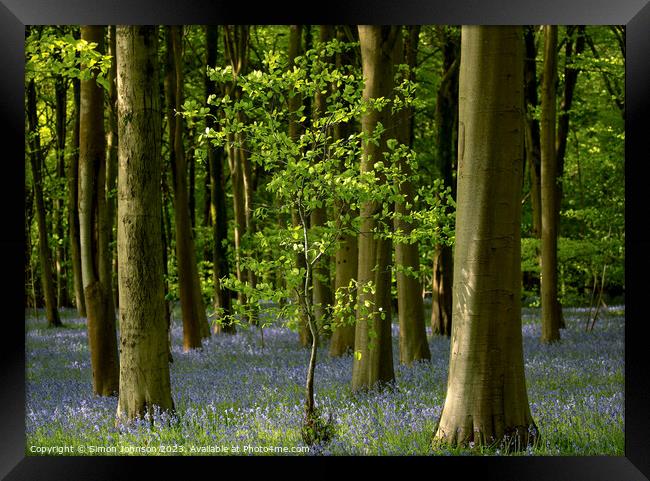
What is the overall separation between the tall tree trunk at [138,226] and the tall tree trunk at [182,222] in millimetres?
7141

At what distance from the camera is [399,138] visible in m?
12.4

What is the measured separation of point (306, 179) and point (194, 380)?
571 centimetres

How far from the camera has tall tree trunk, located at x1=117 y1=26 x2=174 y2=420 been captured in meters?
7.91

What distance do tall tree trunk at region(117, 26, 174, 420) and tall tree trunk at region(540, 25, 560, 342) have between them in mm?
10310

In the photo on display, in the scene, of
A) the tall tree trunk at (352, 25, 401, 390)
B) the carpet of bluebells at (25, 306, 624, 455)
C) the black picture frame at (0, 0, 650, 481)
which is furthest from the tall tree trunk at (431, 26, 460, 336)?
the black picture frame at (0, 0, 650, 481)

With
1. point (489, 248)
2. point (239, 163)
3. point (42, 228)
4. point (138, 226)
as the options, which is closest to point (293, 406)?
point (138, 226)

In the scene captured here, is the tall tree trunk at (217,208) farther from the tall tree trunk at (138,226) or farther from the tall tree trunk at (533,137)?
the tall tree trunk at (138,226)

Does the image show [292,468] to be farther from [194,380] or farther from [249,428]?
[194,380]

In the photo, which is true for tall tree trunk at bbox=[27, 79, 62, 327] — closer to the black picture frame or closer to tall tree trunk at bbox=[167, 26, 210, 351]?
tall tree trunk at bbox=[167, 26, 210, 351]

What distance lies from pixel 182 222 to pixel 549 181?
330 inches

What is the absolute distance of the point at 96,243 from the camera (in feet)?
32.7
